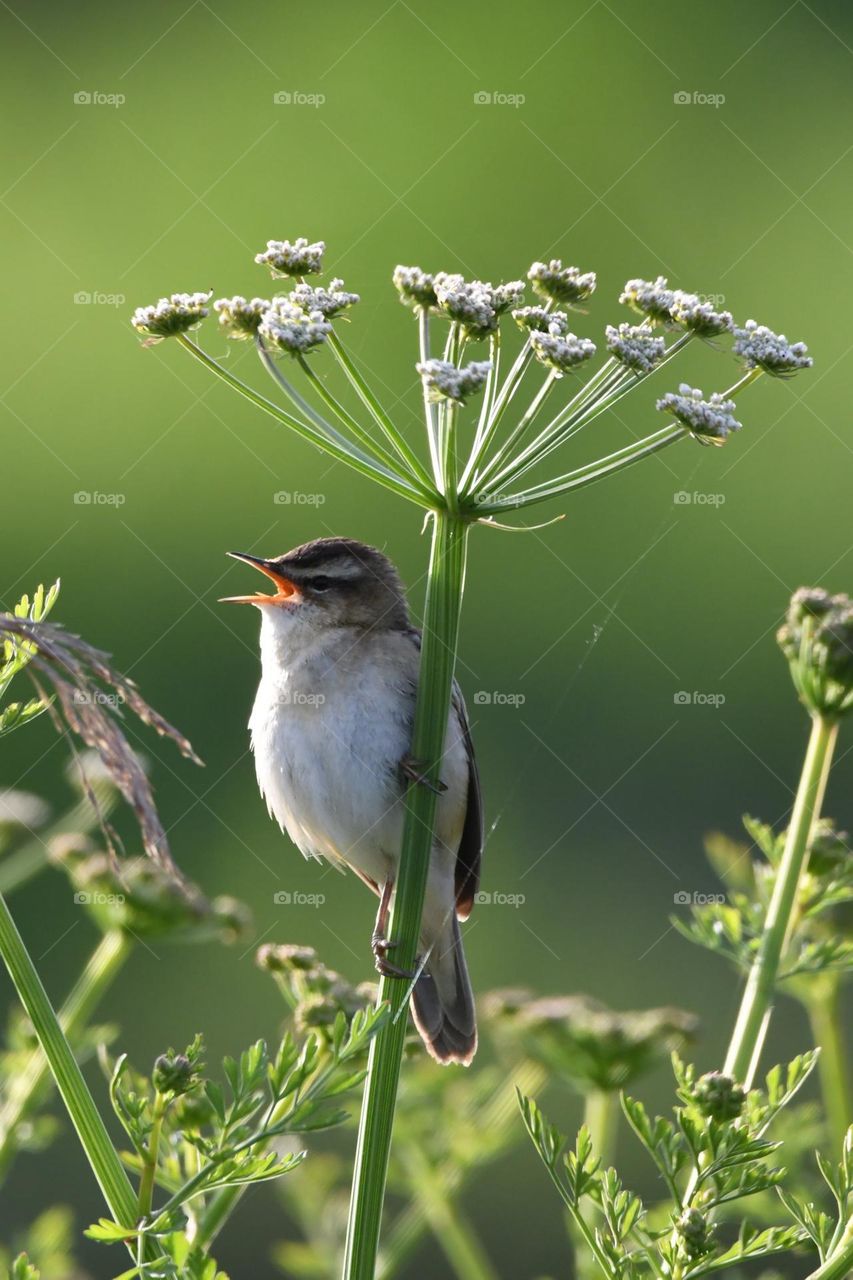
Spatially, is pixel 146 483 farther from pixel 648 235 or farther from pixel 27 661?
pixel 27 661

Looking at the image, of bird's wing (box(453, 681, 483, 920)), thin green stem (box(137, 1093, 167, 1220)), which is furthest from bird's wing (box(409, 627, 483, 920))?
thin green stem (box(137, 1093, 167, 1220))

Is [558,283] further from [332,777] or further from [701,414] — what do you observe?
[332,777]

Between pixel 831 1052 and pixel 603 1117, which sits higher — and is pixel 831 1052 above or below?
above

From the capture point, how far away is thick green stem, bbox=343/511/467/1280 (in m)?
1.80

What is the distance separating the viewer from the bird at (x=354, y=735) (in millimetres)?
3295

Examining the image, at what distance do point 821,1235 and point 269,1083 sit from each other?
0.76 metres

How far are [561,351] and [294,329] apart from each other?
37 centimetres

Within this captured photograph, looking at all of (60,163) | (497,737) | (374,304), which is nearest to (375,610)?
(374,304)

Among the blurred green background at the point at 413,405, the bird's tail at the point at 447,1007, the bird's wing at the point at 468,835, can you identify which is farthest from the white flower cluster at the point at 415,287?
the blurred green background at the point at 413,405

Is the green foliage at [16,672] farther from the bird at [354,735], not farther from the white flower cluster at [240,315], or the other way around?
the bird at [354,735]

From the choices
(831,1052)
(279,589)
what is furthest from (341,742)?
(831,1052)

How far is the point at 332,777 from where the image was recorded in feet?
11.0

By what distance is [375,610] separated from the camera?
3598mm

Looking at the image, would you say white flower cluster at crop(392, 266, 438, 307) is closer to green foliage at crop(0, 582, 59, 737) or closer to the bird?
green foliage at crop(0, 582, 59, 737)
